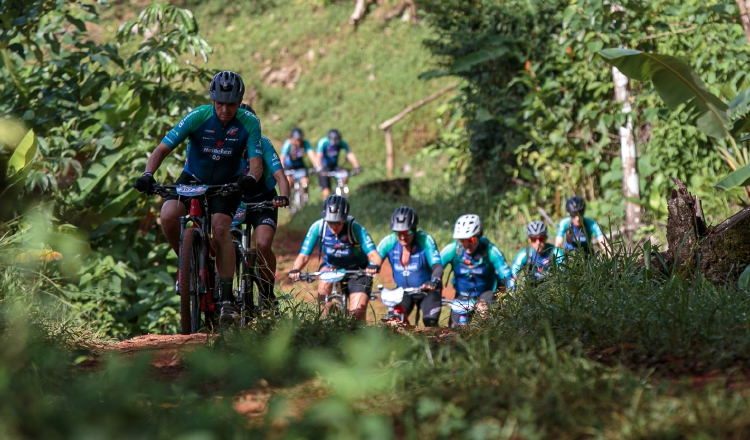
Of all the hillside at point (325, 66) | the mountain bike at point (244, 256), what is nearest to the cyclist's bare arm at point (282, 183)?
the mountain bike at point (244, 256)

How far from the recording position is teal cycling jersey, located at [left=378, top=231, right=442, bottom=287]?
9984 mm

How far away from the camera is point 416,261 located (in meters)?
10.1

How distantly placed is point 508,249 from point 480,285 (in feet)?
16.0

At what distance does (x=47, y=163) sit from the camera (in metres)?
9.32

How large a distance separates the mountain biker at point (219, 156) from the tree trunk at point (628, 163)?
717 centimetres

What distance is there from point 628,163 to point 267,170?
6.73 metres

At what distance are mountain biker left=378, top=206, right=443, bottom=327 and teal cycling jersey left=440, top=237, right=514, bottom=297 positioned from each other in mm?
287

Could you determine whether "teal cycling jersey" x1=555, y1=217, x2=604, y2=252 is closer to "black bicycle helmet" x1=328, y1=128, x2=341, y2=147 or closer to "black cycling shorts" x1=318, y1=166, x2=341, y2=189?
"black cycling shorts" x1=318, y1=166, x2=341, y2=189

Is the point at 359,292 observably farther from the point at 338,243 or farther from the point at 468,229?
the point at 468,229

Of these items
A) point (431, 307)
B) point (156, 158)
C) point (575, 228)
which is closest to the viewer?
point (156, 158)

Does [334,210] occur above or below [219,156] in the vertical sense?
below

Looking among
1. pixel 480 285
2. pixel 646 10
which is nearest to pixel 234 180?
pixel 480 285

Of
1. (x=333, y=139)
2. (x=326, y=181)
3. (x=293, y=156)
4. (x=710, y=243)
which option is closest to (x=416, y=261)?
(x=710, y=243)

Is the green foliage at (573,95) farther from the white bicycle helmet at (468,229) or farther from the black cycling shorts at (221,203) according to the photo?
the black cycling shorts at (221,203)
